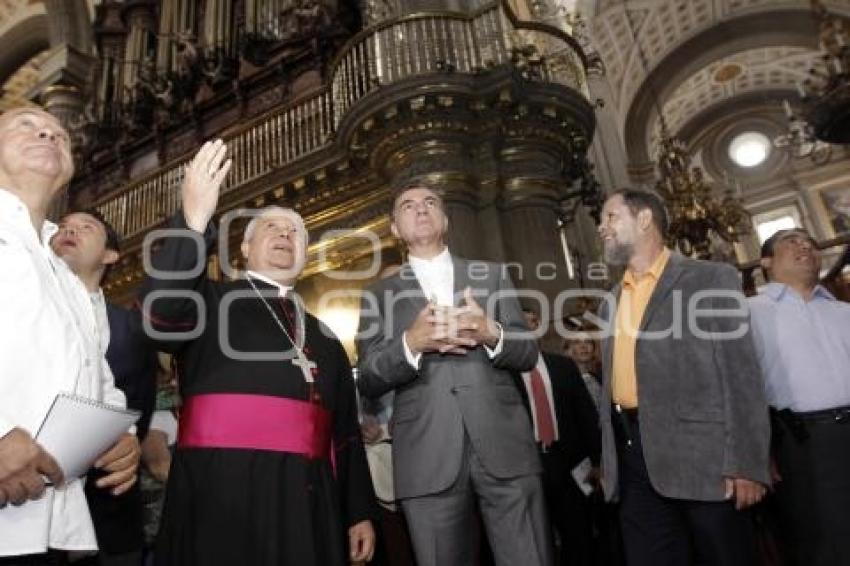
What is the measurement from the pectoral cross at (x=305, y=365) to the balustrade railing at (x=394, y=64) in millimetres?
4418

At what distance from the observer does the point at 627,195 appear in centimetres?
245

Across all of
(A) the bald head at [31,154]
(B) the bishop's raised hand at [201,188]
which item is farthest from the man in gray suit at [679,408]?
Result: (A) the bald head at [31,154]

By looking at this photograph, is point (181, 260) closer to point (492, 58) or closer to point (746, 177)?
point (492, 58)

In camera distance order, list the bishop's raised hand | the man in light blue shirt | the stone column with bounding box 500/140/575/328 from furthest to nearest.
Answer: the stone column with bounding box 500/140/575/328, the man in light blue shirt, the bishop's raised hand

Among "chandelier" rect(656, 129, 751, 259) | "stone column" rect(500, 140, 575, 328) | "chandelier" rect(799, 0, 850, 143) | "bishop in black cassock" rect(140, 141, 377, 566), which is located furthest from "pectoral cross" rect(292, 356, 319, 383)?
"chandelier" rect(799, 0, 850, 143)

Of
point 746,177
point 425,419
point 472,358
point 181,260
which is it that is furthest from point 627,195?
point 746,177

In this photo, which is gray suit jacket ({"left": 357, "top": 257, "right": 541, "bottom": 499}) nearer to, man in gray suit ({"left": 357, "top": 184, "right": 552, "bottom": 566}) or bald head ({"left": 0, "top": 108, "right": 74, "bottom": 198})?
man in gray suit ({"left": 357, "top": 184, "right": 552, "bottom": 566})

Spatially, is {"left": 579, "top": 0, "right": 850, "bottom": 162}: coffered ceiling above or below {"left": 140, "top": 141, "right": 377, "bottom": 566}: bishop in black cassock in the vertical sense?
above

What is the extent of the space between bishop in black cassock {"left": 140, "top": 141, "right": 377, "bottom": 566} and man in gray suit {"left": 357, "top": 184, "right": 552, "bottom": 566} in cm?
20

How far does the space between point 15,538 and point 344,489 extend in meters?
1.08

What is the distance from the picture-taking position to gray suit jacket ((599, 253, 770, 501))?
1.93 meters

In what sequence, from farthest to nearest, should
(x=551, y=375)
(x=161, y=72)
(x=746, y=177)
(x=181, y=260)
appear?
(x=746, y=177)
(x=161, y=72)
(x=551, y=375)
(x=181, y=260)

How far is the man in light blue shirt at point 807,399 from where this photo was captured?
2.46 metres

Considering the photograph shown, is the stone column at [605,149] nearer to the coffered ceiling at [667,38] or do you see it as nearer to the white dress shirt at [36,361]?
the coffered ceiling at [667,38]
